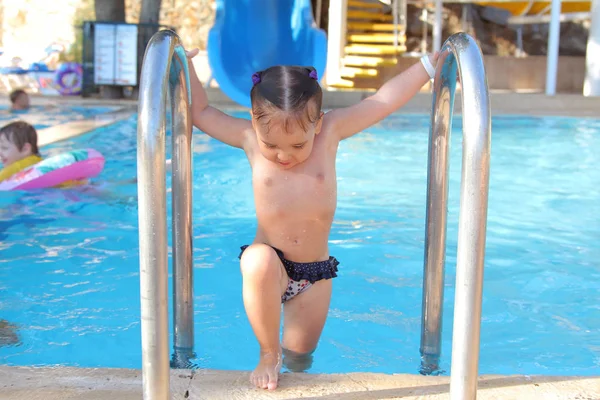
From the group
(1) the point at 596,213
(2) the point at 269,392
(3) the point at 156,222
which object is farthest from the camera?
(1) the point at 596,213

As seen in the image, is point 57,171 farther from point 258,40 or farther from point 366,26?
point 366,26

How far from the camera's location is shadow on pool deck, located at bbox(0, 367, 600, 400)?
71.3 inches

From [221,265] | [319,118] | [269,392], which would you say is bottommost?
[221,265]

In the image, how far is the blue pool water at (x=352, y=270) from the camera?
10.2 ft

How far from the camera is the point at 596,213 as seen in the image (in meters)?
5.82

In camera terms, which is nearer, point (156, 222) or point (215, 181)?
point (156, 222)

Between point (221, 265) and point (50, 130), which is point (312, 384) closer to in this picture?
point (221, 265)

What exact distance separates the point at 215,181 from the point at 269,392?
5234mm

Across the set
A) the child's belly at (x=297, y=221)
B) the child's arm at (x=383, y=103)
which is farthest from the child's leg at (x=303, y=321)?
the child's arm at (x=383, y=103)

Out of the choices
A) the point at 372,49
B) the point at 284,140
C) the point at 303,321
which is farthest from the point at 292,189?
the point at 372,49

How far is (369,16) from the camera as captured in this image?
16.7 meters

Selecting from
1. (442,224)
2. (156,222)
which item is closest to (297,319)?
(442,224)

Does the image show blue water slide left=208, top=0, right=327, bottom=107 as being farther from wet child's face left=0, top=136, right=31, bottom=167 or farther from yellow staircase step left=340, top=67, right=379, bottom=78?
yellow staircase step left=340, top=67, right=379, bottom=78

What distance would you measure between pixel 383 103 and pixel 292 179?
39 centimetres
